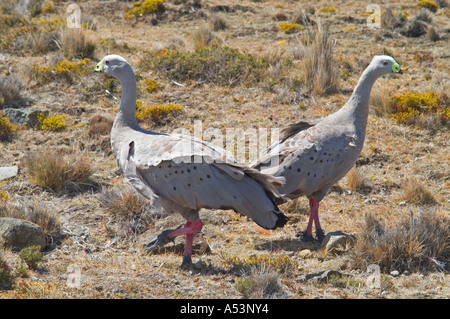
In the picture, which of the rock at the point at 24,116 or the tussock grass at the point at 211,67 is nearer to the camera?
the rock at the point at 24,116

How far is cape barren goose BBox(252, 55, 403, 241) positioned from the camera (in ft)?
22.3

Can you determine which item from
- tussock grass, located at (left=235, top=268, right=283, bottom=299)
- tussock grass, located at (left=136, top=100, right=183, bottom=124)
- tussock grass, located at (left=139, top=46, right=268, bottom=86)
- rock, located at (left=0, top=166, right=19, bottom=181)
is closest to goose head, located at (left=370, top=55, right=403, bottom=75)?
tussock grass, located at (left=235, top=268, right=283, bottom=299)

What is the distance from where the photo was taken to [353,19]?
55.4ft

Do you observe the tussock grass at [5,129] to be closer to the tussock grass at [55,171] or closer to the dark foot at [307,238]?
the tussock grass at [55,171]

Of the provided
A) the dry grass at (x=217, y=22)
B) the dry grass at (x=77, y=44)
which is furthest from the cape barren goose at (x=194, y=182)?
the dry grass at (x=217, y=22)

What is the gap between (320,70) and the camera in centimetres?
1127

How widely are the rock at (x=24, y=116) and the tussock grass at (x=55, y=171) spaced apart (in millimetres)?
1831

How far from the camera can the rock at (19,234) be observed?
6309 mm

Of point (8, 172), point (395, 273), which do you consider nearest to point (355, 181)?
point (395, 273)

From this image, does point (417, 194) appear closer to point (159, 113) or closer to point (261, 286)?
point (261, 286)

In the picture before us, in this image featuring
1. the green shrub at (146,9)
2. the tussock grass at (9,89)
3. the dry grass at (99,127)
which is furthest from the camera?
the green shrub at (146,9)

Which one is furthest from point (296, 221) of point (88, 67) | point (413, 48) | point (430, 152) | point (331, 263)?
point (413, 48)

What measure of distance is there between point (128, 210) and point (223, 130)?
3136mm

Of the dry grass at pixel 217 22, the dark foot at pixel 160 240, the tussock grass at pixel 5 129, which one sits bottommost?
the dark foot at pixel 160 240
